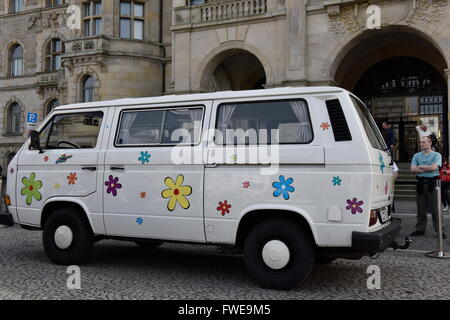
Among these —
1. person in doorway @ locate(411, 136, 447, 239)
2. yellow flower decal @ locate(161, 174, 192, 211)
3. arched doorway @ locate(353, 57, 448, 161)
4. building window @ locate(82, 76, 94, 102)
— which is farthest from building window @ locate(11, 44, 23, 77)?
yellow flower decal @ locate(161, 174, 192, 211)

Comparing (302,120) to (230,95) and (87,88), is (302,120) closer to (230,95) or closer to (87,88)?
(230,95)

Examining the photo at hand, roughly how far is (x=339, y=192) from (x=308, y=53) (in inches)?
534

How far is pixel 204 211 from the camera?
5.30m

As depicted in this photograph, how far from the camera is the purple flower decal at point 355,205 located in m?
4.62

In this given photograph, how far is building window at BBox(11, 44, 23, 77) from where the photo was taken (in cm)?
3297

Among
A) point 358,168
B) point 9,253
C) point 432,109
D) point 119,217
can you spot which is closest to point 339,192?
point 358,168

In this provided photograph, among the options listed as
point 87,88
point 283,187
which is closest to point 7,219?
point 283,187

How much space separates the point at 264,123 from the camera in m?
5.17

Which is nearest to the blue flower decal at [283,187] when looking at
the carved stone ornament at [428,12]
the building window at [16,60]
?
the carved stone ornament at [428,12]

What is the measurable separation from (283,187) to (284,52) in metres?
13.6

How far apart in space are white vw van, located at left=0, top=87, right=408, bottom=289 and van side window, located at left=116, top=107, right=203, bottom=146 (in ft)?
0.04

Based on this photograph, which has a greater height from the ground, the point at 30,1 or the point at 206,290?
the point at 30,1
